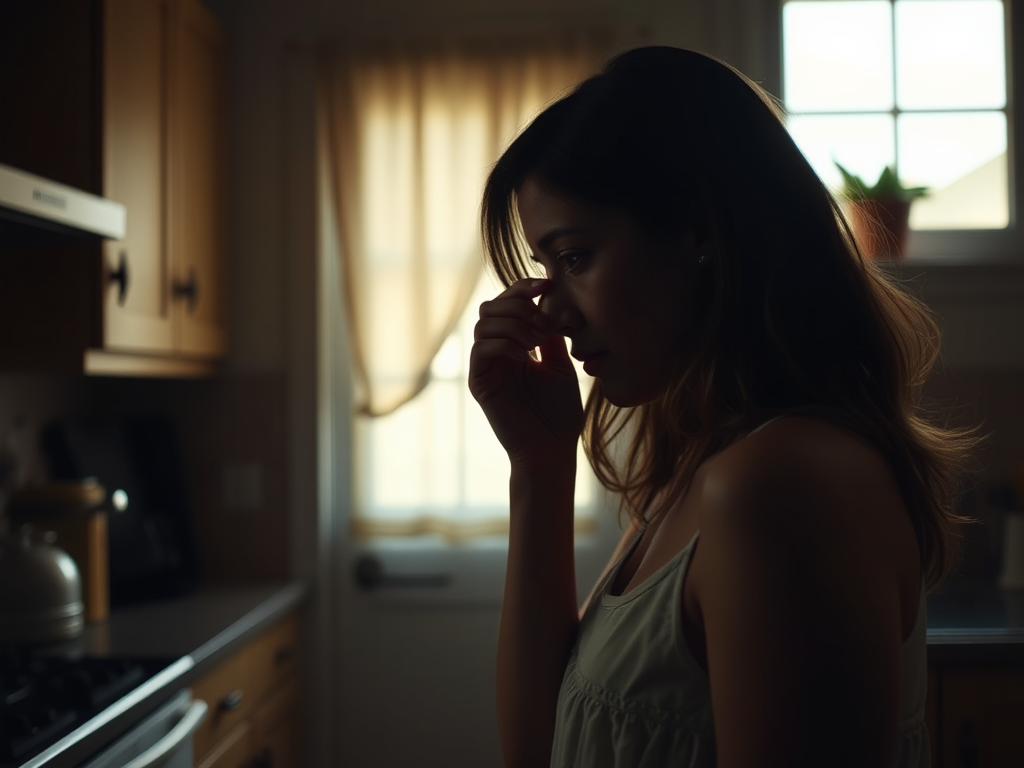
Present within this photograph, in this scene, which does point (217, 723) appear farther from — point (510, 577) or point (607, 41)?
point (607, 41)

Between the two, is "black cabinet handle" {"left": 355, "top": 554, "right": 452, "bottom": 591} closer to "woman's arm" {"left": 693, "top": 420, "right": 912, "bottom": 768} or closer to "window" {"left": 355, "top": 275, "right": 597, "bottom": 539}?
"window" {"left": 355, "top": 275, "right": 597, "bottom": 539}

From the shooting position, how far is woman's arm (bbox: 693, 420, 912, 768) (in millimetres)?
583

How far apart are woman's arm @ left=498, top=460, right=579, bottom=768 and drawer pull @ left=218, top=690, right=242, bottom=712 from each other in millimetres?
956

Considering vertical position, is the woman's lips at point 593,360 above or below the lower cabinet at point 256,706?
above

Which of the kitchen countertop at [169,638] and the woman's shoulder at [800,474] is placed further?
the kitchen countertop at [169,638]

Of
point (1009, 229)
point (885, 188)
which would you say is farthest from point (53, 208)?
point (1009, 229)

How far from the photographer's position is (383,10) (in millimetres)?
2551

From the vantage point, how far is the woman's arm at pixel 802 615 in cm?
58

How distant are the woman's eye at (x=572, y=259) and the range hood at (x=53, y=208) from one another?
0.85 meters

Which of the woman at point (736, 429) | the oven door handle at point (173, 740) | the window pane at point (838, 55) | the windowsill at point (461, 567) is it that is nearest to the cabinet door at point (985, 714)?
the woman at point (736, 429)

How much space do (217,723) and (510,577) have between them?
3.35ft

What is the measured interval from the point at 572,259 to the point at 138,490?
1907mm

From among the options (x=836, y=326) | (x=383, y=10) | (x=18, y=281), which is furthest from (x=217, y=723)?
(x=383, y=10)

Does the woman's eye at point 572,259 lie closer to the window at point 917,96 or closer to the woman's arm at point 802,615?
the woman's arm at point 802,615
